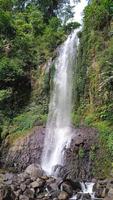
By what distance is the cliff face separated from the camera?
16328 millimetres

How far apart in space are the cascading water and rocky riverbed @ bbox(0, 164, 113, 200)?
1.73 metres

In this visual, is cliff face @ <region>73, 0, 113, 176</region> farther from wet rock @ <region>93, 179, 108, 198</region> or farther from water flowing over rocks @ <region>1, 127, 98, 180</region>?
wet rock @ <region>93, 179, 108, 198</region>

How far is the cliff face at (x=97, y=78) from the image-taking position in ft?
53.6

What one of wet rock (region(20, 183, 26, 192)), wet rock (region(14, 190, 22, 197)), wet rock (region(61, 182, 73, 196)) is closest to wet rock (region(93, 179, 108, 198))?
wet rock (region(61, 182, 73, 196))

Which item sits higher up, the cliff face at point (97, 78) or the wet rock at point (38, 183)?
the cliff face at point (97, 78)

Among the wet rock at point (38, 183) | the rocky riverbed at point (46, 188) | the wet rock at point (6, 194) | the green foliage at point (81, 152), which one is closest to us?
the wet rock at point (6, 194)

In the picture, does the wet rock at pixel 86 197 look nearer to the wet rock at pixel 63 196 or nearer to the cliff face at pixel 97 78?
the wet rock at pixel 63 196

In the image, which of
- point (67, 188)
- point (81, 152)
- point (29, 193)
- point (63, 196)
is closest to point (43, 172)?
point (81, 152)

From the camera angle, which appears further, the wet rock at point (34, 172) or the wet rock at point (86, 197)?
the wet rock at point (34, 172)

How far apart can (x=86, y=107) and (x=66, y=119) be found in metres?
1.51

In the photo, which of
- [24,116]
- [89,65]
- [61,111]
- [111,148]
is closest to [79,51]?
[89,65]

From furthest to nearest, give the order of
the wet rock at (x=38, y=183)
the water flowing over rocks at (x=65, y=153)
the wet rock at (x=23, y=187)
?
the water flowing over rocks at (x=65, y=153), the wet rock at (x=38, y=183), the wet rock at (x=23, y=187)

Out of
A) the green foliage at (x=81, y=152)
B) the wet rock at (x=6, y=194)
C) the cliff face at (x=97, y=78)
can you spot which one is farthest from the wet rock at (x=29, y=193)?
the cliff face at (x=97, y=78)

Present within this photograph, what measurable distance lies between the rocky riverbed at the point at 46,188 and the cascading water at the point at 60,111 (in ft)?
5.69
